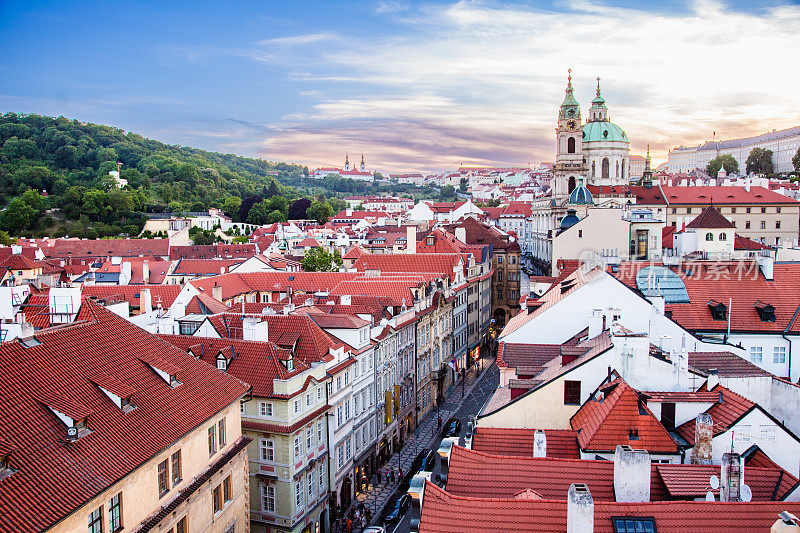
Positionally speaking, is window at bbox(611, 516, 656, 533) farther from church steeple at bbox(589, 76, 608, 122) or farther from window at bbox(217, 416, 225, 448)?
church steeple at bbox(589, 76, 608, 122)

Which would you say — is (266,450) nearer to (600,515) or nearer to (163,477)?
(163,477)

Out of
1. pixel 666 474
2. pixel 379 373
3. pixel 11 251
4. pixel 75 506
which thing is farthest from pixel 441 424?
pixel 11 251

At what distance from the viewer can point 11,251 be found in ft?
275

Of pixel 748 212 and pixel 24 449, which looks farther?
pixel 748 212

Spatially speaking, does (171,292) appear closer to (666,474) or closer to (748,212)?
(666,474)

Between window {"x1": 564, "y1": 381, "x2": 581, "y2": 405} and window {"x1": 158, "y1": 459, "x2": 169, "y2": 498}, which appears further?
window {"x1": 564, "y1": 381, "x2": 581, "y2": 405}

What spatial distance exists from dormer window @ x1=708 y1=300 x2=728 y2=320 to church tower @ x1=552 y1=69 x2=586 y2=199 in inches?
2706

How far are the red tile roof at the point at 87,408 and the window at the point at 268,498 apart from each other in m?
6.66

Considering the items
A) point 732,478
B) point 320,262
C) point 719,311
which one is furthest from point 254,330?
point 320,262

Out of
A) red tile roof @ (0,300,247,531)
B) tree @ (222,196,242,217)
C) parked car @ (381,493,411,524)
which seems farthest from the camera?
tree @ (222,196,242,217)

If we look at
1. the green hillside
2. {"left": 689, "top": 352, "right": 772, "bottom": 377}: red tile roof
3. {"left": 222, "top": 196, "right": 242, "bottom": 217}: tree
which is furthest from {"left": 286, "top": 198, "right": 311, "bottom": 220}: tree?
{"left": 689, "top": 352, "right": 772, "bottom": 377}: red tile roof

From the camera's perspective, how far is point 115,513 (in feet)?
54.9

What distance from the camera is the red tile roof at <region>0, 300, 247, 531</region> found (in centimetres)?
1450

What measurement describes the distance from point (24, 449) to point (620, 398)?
650 inches
